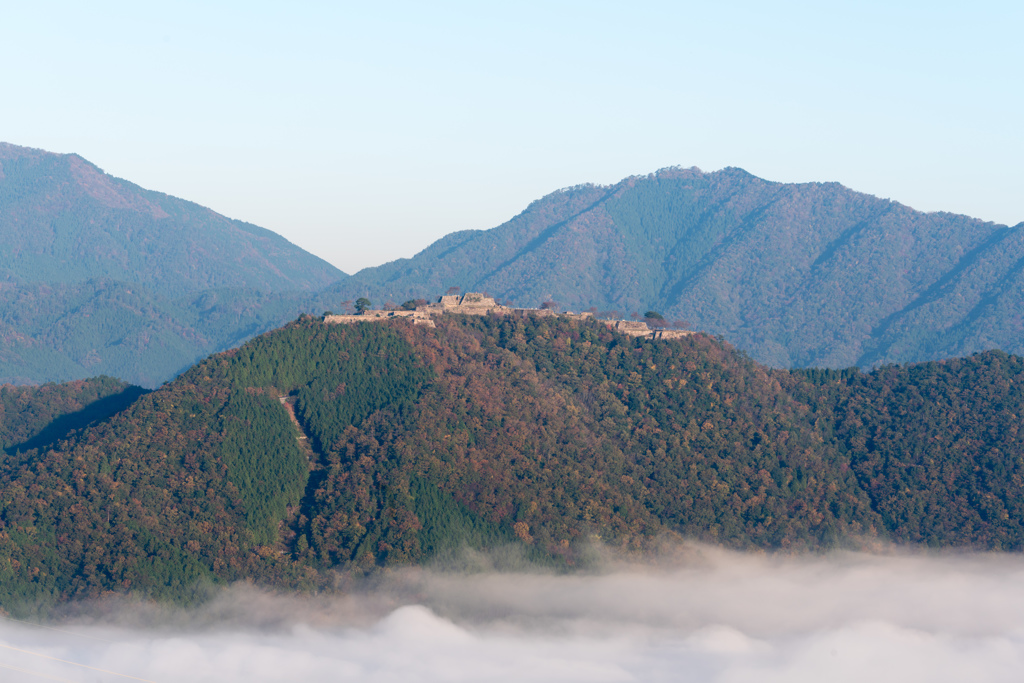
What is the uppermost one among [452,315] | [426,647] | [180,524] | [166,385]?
[452,315]

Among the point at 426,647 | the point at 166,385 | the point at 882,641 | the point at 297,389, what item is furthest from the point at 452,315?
the point at 882,641

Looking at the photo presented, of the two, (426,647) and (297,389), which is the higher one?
(297,389)

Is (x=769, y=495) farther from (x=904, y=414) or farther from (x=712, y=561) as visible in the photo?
(x=904, y=414)

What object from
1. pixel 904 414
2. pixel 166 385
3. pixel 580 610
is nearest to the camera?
pixel 580 610

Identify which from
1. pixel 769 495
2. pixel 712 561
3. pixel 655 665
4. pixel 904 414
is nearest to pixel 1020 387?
pixel 904 414

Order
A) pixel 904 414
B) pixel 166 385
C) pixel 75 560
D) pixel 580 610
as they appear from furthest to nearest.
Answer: pixel 904 414, pixel 166 385, pixel 580 610, pixel 75 560

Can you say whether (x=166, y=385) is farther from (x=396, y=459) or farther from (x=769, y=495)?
(x=769, y=495)

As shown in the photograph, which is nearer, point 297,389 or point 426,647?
point 426,647
